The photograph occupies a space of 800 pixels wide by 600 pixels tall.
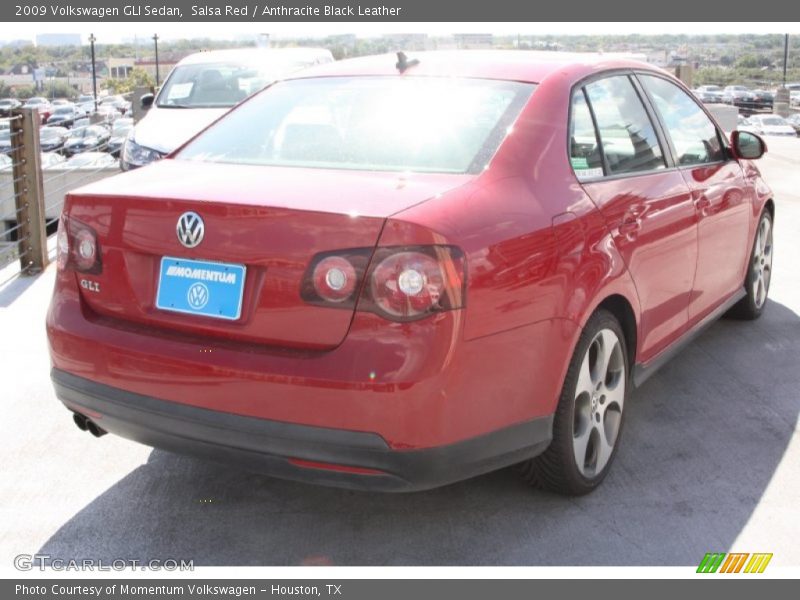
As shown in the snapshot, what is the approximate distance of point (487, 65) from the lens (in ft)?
12.7

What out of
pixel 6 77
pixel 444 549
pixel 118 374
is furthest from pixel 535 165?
pixel 6 77

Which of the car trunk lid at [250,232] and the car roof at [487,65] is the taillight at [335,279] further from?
the car roof at [487,65]

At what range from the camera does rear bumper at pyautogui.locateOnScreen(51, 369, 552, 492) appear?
2.84m

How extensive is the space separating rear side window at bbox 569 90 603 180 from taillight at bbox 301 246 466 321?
0.95 m

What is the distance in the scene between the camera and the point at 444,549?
3277 millimetres

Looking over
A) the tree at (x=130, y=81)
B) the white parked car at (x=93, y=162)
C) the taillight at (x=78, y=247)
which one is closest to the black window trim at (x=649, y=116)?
the taillight at (x=78, y=247)

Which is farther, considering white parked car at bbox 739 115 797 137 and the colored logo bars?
white parked car at bbox 739 115 797 137

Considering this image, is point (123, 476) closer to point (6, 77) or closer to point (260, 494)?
point (260, 494)

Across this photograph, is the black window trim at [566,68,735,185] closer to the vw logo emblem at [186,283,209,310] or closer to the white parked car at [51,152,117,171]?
the vw logo emblem at [186,283,209,310]

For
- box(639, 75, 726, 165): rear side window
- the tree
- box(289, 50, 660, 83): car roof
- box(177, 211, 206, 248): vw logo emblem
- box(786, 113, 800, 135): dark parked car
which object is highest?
box(289, 50, 660, 83): car roof

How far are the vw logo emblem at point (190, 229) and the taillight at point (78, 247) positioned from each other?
40 centimetres

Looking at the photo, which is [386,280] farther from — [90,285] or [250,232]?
[90,285]

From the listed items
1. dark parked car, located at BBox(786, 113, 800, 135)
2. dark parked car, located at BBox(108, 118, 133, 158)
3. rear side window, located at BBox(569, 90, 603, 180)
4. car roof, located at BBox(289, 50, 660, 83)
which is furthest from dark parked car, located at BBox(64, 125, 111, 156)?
dark parked car, located at BBox(786, 113, 800, 135)

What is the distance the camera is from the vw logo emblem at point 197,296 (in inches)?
119
